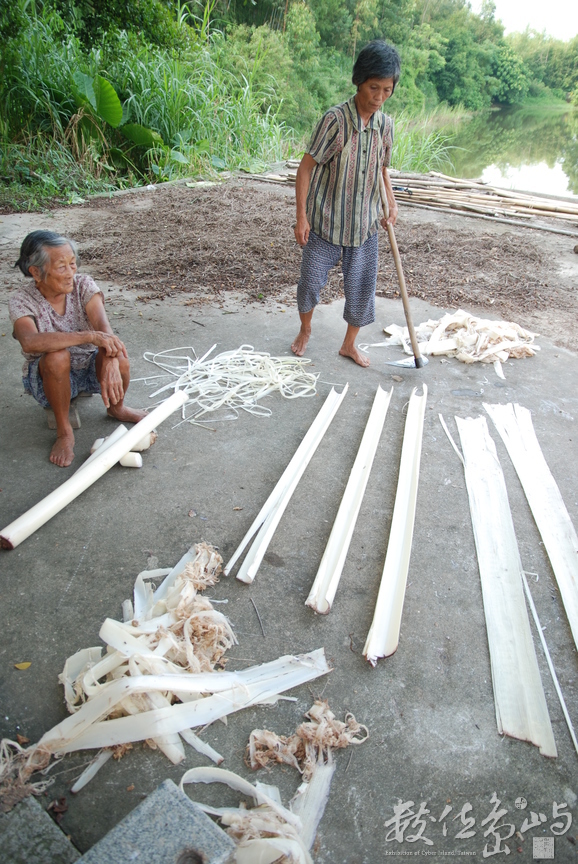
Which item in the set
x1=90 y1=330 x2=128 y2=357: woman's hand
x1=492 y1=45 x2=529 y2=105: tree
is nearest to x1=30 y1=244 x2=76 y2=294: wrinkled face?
x1=90 y1=330 x2=128 y2=357: woman's hand

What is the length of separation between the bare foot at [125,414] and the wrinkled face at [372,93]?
1.93 meters

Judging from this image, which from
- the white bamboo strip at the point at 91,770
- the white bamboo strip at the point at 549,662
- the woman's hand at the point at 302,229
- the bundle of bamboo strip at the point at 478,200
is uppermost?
the bundle of bamboo strip at the point at 478,200

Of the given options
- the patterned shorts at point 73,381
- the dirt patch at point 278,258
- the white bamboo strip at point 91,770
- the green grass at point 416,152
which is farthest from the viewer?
the green grass at point 416,152

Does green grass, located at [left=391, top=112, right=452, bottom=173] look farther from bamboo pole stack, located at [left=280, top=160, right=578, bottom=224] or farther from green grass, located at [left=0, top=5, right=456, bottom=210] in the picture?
green grass, located at [left=0, top=5, right=456, bottom=210]

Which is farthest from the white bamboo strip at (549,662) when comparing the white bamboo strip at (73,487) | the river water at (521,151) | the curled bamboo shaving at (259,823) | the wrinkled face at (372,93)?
the river water at (521,151)

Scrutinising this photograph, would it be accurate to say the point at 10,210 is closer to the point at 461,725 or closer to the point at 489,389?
the point at 489,389

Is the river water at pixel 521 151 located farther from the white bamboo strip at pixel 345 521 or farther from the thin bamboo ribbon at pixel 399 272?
the white bamboo strip at pixel 345 521

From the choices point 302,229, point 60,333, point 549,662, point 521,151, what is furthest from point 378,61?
point 521,151

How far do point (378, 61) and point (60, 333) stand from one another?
1.93m

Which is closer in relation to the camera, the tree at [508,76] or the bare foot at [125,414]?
the bare foot at [125,414]

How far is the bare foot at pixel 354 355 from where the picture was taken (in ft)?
11.3

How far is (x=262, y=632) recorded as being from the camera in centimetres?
174

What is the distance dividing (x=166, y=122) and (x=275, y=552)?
8647 mm

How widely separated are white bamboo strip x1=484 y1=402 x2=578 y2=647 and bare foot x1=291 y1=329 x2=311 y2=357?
1198 millimetres
